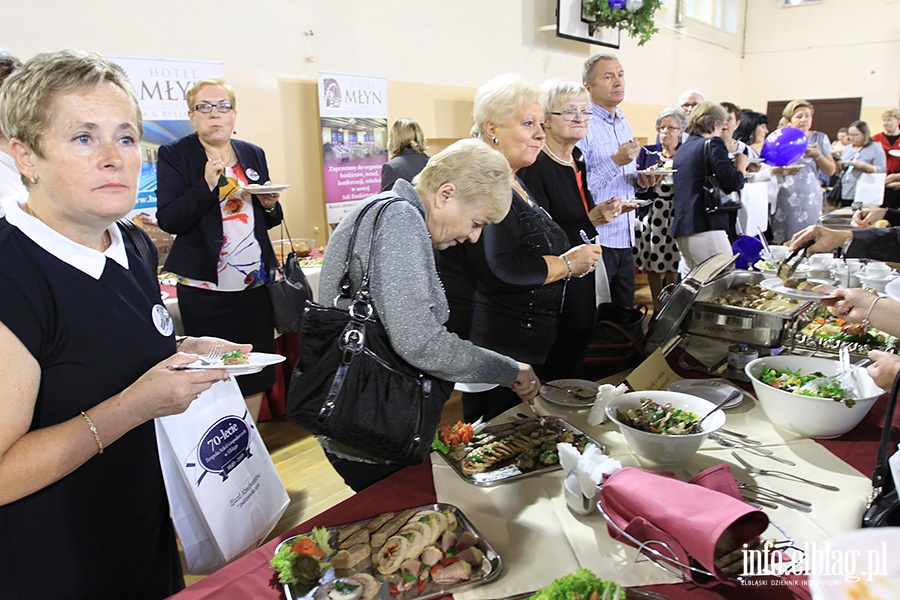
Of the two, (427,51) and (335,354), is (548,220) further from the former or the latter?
(427,51)

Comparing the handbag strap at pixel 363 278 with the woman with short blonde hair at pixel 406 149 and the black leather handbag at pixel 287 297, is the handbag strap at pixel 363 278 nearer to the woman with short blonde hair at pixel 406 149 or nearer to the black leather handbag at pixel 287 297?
the black leather handbag at pixel 287 297

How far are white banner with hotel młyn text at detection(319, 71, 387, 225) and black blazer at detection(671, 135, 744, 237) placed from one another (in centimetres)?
205

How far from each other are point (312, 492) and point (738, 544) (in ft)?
6.53

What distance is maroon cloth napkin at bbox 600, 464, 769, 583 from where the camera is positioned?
0.85 metres

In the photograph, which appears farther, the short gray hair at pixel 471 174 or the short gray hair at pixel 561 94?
the short gray hair at pixel 561 94

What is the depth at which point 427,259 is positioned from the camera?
1.27m

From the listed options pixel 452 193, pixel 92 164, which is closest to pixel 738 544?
pixel 452 193

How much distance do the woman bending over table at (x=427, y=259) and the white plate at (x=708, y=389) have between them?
399 millimetres

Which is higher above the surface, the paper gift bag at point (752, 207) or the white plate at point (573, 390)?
the paper gift bag at point (752, 207)

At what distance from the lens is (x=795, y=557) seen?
3.06ft

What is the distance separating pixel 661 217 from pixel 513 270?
317 cm

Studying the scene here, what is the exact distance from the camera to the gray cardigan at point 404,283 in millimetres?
1213

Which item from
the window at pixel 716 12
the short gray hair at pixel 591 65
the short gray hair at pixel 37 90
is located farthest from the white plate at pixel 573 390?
the window at pixel 716 12

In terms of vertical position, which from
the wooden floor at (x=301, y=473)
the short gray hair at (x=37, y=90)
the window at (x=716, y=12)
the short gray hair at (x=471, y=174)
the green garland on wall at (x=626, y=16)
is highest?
the window at (x=716, y=12)
